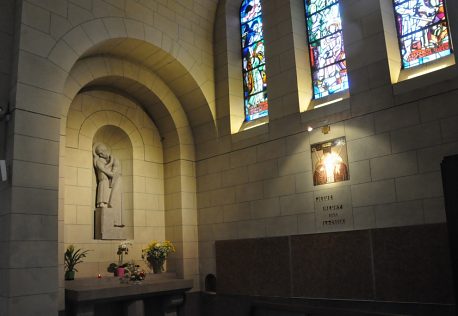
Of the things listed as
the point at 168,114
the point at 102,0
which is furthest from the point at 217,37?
the point at 102,0

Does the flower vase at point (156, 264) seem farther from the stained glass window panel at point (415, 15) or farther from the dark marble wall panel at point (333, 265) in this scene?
the stained glass window panel at point (415, 15)

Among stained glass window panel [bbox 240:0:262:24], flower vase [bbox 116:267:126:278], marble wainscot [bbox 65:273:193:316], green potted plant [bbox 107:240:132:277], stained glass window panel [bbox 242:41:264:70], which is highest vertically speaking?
stained glass window panel [bbox 240:0:262:24]

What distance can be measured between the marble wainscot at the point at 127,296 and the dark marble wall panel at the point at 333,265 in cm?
208

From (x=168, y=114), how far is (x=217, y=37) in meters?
1.90

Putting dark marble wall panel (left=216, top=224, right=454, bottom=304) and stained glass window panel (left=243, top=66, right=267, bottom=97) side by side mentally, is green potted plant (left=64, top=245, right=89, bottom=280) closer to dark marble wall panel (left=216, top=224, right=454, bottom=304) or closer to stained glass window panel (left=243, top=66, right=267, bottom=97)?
dark marble wall panel (left=216, top=224, right=454, bottom=304)

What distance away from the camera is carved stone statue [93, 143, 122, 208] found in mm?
8453

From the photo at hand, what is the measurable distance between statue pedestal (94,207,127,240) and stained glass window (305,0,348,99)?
4.28 meters

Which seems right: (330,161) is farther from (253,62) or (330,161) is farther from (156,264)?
(156,264)

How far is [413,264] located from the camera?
602 centimetres

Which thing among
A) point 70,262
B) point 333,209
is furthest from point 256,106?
point 70,262

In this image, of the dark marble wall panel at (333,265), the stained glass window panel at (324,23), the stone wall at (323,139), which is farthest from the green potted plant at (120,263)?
the stained glass window panel at (324,23)

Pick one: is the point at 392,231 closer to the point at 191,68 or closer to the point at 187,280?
the point at 187,280

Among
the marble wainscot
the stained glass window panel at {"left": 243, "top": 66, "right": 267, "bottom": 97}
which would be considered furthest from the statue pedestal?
the stained glass window panel at {"left": 243, "top": 66, "right": 267, "bottom": 97}

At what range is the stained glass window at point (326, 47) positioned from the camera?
7.61 m
